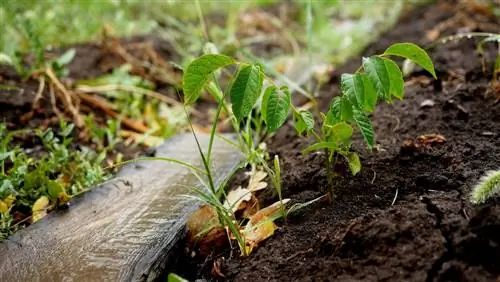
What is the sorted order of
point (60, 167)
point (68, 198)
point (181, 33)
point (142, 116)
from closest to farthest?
point (68, 198), point (60, 167), point (142, 116), point (181, 33)

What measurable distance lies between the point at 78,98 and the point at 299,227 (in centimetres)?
158

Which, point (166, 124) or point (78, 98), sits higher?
point (78, 98)

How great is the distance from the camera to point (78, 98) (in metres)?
2.45

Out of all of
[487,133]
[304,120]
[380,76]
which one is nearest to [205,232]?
[304,120]

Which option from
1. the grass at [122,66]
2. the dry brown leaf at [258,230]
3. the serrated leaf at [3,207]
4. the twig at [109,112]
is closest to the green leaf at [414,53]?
the dry brown leaf at [258,230]

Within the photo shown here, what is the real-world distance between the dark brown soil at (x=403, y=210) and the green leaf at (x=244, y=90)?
0.38 meters

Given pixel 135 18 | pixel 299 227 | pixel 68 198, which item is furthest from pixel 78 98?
pixel 135 18

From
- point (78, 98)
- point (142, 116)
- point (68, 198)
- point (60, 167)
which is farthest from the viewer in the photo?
point (142, 116)


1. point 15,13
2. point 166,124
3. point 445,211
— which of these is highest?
point 15,13

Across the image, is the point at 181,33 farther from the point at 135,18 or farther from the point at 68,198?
the point at 68,198

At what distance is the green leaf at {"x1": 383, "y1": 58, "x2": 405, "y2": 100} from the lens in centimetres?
116

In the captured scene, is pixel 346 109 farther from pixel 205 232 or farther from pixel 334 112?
pixel 205 232

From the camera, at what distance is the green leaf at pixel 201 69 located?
1.14 metres

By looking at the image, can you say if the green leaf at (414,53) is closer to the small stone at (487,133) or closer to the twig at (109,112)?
the small stone at (487,133)
